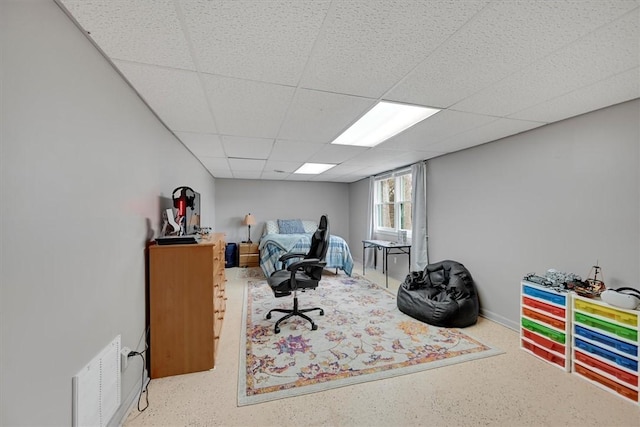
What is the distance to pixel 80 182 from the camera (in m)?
1.19

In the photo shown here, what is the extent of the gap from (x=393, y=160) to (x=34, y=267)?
13.2 feet

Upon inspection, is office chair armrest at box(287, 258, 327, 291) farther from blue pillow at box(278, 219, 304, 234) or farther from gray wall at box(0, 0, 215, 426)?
blue pillow at box(278, 219, 304, 234)

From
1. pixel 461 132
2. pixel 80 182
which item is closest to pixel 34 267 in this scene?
pixel 80 182

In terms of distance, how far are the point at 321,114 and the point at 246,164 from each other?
2.56 metres

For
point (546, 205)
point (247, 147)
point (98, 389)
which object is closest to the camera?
point (98, 389)

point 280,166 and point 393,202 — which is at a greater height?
point 280,166

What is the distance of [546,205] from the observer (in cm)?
250

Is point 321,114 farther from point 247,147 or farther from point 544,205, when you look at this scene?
point 544,205

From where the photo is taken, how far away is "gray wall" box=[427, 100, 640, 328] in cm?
200

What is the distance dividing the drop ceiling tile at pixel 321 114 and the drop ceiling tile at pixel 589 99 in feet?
4.59

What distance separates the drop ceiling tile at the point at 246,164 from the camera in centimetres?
413

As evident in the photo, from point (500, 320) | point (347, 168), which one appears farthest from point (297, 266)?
point (347, 168)

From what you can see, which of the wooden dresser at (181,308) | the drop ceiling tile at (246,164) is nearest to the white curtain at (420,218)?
the drop ceiling tile at (246,164)

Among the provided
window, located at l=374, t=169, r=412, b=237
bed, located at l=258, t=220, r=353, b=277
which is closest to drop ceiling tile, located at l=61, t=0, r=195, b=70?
bed, located at l=258, t=220, r=353, b=277
